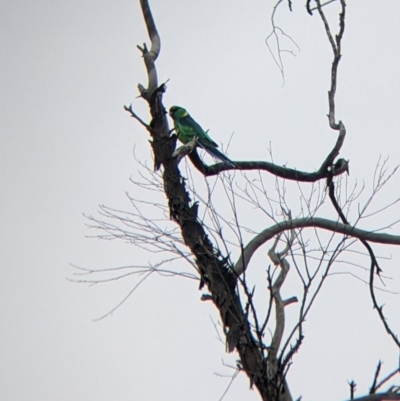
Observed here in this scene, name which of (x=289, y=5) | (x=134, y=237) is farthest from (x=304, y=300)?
(x=289, y=5)

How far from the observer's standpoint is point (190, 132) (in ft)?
19.7

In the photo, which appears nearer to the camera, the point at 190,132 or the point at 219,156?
the point at 219,156

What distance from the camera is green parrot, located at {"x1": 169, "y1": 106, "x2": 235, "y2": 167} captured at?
5391 millimetres

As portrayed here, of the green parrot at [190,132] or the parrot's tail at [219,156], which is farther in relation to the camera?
the green parrot at [190,132]

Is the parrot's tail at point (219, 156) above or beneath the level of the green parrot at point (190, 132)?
beneath

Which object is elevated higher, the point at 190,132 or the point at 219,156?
the point at 190,132

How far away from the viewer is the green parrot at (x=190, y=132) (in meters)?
5.39

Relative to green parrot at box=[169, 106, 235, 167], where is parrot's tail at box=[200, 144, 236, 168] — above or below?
below

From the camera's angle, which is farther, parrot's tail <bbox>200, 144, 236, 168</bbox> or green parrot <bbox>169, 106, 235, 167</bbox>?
green parrot <bbox>169, 106, 235, 167</bbox>

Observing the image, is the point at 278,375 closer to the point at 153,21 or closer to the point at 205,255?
the point at 205,255

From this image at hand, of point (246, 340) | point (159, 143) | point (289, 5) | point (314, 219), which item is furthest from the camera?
point (159, 143)

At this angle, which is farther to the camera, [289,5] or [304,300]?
[289,5]

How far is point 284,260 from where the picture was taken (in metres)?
4.75

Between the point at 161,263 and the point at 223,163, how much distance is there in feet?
3.56
